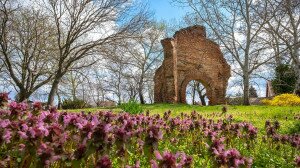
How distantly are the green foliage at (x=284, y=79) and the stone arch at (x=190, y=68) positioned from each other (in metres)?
5.42

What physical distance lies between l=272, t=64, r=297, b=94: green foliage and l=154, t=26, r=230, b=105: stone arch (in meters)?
5.42

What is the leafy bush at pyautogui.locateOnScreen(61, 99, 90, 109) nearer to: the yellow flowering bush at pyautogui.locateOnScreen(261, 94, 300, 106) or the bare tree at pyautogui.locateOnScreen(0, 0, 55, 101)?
the bare tree at pyautogui.locateOnScreen(0, 0, 55, 101)

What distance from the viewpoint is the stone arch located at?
34.6 meters

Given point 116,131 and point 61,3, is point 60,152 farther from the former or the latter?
point 61,3

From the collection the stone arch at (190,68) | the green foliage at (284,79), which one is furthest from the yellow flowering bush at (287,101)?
the green foliage at (284,79)

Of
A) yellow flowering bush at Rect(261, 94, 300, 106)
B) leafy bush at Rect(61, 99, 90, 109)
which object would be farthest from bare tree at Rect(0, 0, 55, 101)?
yellow flowering bush at Rect(261, 94, 300, 106)

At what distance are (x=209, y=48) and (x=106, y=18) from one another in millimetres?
16772

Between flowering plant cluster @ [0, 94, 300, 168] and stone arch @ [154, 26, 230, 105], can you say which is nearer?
flowering plant cluster @ [0, 94, 300, 168]

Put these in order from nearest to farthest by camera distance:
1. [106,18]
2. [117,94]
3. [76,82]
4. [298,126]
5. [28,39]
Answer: [298,126] < [106,18] < [28,39] < [76,82] < [117,94]

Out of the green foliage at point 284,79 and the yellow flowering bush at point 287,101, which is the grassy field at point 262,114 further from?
the green foliage at point 284,79

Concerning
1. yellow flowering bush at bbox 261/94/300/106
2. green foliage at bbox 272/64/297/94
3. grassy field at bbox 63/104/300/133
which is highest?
green foliage at bbox 272/64/297/94

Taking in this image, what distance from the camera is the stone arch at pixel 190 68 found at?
34.6m

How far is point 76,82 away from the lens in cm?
5141

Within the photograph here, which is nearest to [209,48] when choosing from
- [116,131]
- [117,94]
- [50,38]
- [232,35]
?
[232,35]
